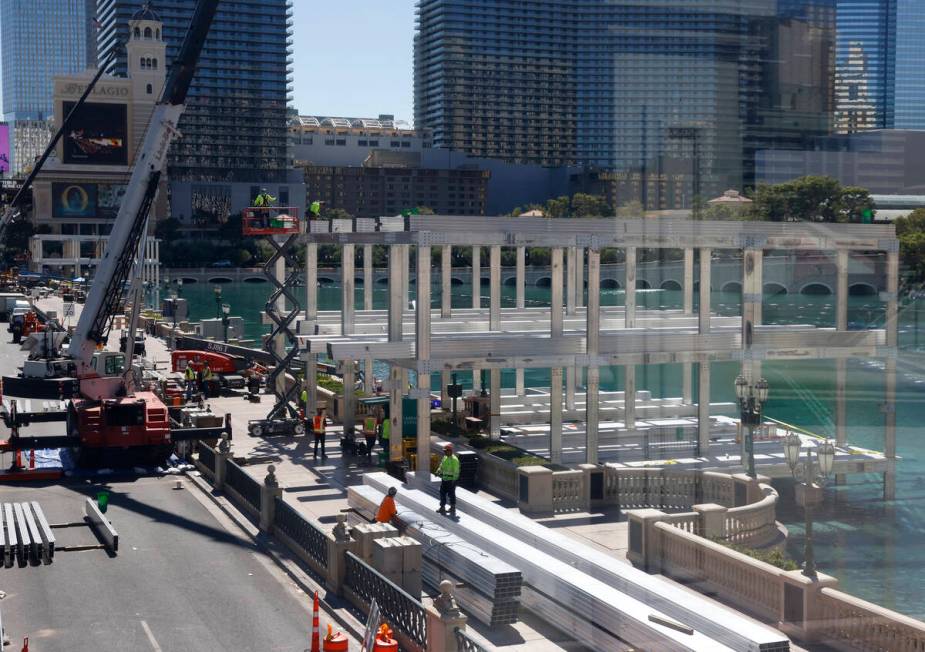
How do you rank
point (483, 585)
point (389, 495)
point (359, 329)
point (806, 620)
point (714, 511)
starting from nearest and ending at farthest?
point (806, 620) < point (483, 585) < point (714, 511) < point (389, 495) < point (359, 329)

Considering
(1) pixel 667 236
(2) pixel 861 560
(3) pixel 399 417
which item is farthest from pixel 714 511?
(3) pixel 399 417

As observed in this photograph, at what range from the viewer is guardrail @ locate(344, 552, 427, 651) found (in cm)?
1541

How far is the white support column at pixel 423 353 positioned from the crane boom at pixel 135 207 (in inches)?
390

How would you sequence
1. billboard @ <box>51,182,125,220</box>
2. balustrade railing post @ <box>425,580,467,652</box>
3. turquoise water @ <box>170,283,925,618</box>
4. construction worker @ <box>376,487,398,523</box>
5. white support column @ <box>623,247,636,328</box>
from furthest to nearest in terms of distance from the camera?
billboard @ <box>51,182,125,220</box> < white support column @ <box>623,247,636,328</box> < construction worker @ <box>376,487,398,523</box> < balustrade railing post @ <box>425,580,467,652</box> < turquoise water @ <box>170,283,925,618</box>

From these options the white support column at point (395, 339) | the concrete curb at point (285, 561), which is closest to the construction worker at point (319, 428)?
the white support column at point (395, 339)

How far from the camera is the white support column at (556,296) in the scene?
2891cm

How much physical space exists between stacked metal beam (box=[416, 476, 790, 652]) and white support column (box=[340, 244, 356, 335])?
1439cm

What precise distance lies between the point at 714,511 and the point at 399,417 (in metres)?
10.3

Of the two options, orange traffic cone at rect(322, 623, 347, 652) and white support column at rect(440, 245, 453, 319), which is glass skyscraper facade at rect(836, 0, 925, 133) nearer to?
orange traffic cone at rect(322, 623, 347, 652)

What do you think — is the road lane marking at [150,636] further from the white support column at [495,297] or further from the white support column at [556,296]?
the white support column at [495,297]

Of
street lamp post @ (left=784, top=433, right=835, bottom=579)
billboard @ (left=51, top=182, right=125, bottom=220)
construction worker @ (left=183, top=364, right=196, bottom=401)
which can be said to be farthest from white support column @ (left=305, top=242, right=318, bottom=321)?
billboard @ (left=51, top=182, right=125, bottom=220)

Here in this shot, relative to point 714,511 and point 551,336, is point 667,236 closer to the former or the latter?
point 714,511

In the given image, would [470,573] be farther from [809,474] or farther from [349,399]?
[349,399]

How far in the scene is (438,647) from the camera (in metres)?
14.4
